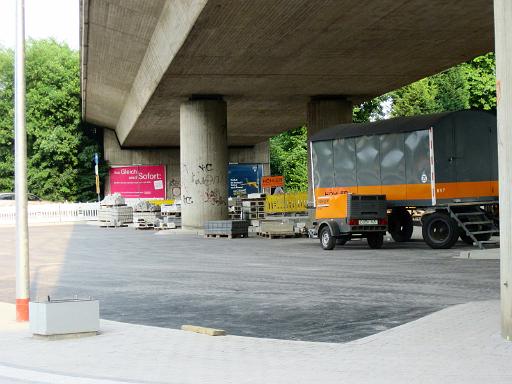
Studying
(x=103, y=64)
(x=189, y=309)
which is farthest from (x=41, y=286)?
(x=103, y=64)

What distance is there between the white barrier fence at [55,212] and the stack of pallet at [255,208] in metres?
22.2

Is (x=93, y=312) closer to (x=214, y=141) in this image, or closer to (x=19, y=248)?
(x=19, y=248)

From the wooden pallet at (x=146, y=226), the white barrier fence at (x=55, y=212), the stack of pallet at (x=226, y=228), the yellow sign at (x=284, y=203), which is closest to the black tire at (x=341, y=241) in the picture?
the stack of pallet at (x=226, y=228)

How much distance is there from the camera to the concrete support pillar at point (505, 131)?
914 centimetres

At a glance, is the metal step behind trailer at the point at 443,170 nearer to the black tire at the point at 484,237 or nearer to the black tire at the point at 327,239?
the black tire at the point at 484,237

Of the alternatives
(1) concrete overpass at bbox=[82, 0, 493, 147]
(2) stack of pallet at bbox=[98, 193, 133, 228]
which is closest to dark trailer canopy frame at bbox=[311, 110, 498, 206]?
(1) concrete overpass at bbox=[82, 0, 493, 147]

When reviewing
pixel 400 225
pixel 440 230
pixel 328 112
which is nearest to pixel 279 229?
pixel 400 225

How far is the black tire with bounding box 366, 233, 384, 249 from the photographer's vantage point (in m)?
25.0

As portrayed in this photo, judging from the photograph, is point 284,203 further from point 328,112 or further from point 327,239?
point 327,239

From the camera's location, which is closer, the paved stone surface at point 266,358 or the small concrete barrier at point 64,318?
the paved stone surface at point 266,358

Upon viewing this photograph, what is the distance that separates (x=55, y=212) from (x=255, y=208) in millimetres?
23589

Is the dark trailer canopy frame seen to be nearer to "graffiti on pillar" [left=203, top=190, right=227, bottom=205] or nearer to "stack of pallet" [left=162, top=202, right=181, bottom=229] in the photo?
"graffiti on pillar" [left=203, top=190, right=227, bottom=205]

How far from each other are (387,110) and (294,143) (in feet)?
36.1

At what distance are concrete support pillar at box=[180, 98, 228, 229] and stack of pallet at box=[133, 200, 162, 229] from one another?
26.8ft
